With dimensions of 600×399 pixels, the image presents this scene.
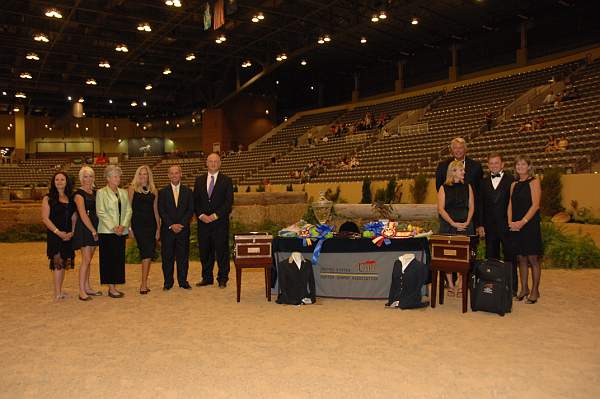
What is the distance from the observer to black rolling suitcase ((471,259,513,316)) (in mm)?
5398

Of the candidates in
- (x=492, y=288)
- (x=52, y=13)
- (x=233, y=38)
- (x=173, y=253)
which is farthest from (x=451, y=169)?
(x=233, y=38)

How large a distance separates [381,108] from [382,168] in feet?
33.8

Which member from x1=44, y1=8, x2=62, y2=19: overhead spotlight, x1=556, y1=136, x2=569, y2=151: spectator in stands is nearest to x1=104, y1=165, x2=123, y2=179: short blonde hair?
x1=556, y1=136, x2=569, y2=151: spectator in stands

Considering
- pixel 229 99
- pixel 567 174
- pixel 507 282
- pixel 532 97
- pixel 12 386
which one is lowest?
pixel 12 386

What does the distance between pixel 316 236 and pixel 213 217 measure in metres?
1.58

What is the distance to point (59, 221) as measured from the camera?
20.7ft

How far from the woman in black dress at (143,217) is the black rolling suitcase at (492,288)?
156 inches

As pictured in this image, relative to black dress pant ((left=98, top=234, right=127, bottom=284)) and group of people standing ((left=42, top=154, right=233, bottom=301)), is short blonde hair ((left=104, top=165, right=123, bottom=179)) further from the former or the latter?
black dress pant ((left=98, top=234, right=127, bottom=284))

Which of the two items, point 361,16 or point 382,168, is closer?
point 382,168

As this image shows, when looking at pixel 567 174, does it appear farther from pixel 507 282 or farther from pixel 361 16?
pixel 361 16

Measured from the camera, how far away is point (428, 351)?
4.23 metres

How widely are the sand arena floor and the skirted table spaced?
191mm

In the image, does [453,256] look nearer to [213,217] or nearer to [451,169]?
[451,169]

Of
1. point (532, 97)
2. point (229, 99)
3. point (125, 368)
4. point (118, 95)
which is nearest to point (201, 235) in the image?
point (125, 368)
